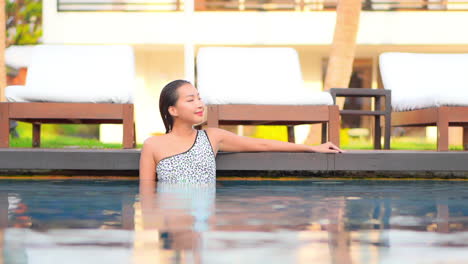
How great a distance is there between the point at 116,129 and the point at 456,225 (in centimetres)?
1616

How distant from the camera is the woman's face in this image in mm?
5070

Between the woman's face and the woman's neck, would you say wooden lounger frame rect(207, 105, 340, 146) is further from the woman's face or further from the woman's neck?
the woman's face

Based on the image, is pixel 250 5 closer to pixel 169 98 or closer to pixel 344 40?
pixel 344 40

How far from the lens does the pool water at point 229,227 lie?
2.00 m

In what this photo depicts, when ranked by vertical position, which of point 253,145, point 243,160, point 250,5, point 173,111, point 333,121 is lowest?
point 243,160

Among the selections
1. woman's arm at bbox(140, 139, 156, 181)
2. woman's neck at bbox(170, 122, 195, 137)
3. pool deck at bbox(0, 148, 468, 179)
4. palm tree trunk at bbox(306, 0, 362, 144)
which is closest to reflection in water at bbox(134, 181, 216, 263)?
woman's arm at bbox(140, 139, 156, 181)

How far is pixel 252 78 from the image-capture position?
7414mm

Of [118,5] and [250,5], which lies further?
[118,5]

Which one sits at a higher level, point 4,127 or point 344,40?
point 344,40

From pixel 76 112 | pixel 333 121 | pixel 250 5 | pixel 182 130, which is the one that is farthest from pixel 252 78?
pixel 250 5

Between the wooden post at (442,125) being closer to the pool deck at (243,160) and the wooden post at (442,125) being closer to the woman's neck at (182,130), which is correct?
the pool deck at (243,160)

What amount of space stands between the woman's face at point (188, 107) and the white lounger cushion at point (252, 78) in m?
1.40

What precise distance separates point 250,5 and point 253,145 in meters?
13.0

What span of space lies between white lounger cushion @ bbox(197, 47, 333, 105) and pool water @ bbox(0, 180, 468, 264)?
220cm
